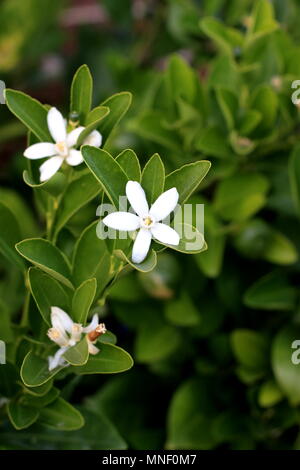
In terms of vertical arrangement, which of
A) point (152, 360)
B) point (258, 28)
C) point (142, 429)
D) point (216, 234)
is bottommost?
point (142, 429)

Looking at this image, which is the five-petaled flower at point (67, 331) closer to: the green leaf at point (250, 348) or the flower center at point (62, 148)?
the flower center at point (62, 148)

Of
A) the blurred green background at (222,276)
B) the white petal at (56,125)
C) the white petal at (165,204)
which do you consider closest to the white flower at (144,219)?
the white petal at (165,204)

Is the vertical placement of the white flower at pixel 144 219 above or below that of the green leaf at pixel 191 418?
above

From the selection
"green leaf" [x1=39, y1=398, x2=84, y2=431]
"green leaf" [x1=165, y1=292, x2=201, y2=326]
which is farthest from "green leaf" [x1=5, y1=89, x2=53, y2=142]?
"green leaf" [x1=165, y1=292, x2=201, y2=326]

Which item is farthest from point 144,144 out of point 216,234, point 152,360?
point 152,360

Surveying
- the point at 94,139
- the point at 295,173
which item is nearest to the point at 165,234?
the point at 94,139

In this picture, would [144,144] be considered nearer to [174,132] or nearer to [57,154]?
[174,132]
